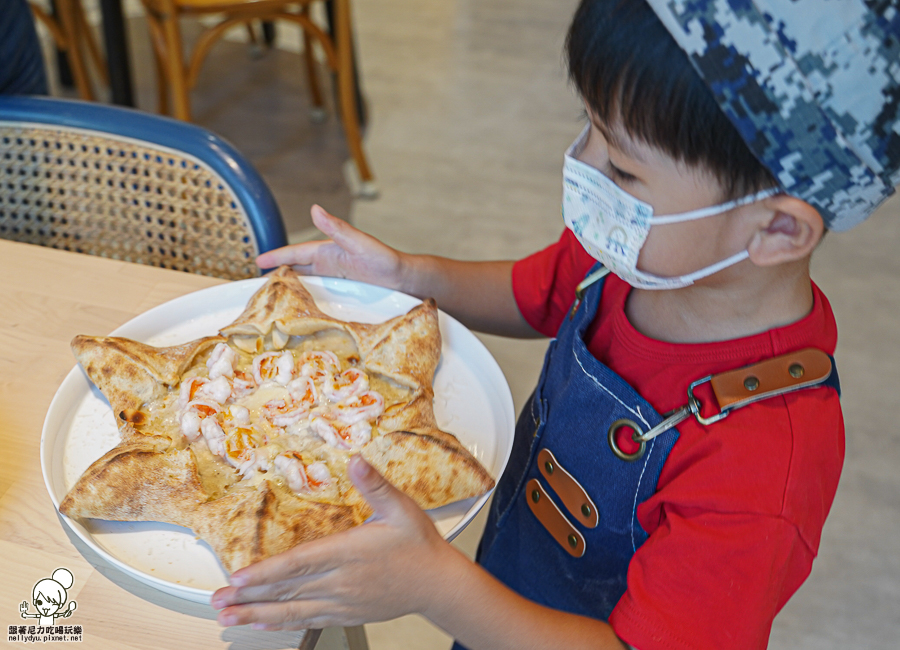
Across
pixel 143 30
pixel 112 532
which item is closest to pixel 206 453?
pixel 112 532

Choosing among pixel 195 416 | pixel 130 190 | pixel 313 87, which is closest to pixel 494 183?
pixel 313 87

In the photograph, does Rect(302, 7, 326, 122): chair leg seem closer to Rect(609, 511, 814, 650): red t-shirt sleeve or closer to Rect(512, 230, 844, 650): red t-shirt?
Rect(512, 230, 844, 650): red t-shirt

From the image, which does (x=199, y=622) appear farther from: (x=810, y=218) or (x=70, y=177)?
(x=70, y=177)

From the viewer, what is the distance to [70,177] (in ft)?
3.72

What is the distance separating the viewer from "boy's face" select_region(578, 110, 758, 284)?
24.5 inches

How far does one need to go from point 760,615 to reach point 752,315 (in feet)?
0.89

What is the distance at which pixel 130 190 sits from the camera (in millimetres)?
1128

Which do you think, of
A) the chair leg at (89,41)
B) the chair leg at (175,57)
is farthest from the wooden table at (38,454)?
the chair leg at (89,41)

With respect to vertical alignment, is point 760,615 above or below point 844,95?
below

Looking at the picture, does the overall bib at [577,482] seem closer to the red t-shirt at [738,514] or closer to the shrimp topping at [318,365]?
the red t-shirt at [738,514]

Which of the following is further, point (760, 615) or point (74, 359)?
point (74, 359)

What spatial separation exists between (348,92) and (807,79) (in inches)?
81.1

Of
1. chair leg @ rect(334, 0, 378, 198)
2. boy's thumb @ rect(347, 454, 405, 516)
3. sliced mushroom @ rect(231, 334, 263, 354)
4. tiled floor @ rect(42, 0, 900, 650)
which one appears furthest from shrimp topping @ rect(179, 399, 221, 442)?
chair leg @ rect(334, 0, 378, 198)

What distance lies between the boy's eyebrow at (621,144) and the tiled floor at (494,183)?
3.64 feet
